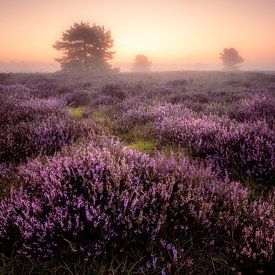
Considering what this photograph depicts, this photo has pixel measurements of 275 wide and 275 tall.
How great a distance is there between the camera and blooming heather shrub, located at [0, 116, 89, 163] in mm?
3660

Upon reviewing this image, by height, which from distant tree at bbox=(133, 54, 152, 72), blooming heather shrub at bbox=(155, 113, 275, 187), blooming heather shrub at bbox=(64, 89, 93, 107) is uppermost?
distant tree at bbox=(133, 54, 152, 72)

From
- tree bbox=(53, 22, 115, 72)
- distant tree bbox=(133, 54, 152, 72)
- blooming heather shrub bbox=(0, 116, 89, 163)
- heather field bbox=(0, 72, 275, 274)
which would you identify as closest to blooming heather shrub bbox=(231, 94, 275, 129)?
heather field bbox=(0, 72, 275, 274)

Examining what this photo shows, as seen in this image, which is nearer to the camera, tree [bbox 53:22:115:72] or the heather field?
the heather field

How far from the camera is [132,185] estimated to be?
2.41 meters

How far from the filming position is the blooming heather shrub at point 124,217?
1.91 m

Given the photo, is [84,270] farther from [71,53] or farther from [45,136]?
[71,53]

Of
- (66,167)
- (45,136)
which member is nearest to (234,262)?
(66,167)

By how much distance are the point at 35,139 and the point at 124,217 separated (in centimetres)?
231

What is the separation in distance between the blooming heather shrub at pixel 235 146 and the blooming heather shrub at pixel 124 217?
69cm

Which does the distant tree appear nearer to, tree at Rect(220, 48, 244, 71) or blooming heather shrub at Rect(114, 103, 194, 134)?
tree at Rect(220, 48, 244, 71)

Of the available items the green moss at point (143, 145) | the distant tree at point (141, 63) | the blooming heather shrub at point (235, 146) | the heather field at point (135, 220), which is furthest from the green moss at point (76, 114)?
the distant tree at point (141, 63)

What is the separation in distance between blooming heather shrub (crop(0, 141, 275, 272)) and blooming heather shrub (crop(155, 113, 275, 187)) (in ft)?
2.26

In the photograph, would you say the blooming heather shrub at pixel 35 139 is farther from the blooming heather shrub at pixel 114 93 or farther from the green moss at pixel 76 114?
the blooming heather shrub at pixel 114 93

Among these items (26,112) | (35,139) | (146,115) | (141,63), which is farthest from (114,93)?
(141,63)
